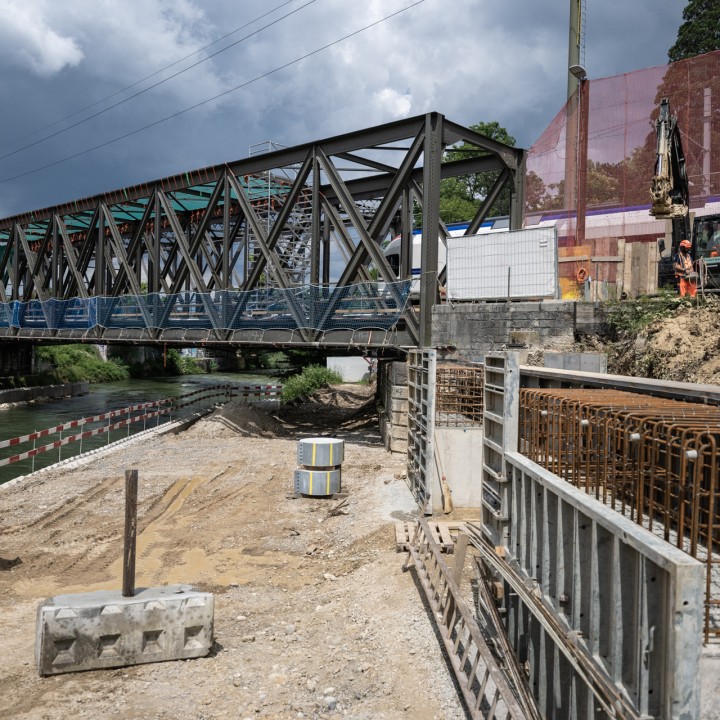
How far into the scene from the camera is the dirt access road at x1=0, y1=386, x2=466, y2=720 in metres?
5.61

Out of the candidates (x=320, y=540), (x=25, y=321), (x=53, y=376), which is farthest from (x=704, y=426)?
(x=53, y=376)

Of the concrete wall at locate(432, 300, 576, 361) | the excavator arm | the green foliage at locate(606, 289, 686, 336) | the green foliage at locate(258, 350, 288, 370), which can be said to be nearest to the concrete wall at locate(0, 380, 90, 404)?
the concrete wall at locate(432, 300, 576, 361)

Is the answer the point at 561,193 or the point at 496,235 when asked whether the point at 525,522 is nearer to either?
the point at 496,235

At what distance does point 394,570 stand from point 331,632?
172 centimetres

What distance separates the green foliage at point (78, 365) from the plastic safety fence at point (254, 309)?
810 inches

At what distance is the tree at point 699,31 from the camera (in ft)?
145

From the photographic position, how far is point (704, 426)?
14.6 feet

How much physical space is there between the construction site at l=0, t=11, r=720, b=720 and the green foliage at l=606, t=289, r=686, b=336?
0.41 ft

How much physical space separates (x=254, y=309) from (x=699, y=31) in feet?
140

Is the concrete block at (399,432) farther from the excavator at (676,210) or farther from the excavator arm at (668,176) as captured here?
the excavator arm at (668,176)

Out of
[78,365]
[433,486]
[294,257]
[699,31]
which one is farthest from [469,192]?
[433,486]

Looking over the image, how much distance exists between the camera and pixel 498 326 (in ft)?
50.3

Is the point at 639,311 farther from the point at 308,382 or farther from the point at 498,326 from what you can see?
the point at 308,382

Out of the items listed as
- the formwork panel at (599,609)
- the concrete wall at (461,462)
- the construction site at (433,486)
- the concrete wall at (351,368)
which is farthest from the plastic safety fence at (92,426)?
the formwork panel at (599,609)
